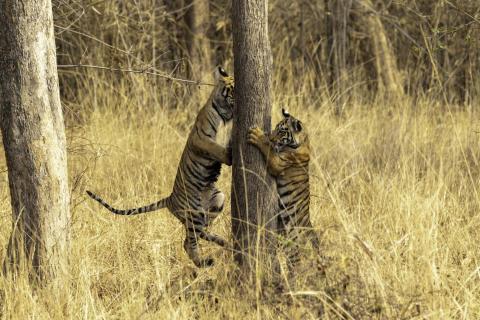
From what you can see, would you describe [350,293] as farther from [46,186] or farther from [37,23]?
[37,23]

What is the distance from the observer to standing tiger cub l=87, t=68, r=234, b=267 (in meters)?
5.30

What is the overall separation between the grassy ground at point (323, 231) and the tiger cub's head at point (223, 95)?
77 centimetres

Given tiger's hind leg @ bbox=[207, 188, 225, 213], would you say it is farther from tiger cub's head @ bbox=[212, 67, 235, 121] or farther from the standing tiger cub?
tiger cub's head @ bbox=[212, 67, 235, 121]

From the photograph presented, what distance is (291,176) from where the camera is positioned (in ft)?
15.6

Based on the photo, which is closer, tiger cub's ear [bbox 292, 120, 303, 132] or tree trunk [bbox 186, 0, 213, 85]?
tiger cub's ear [bbox 292, 120, 303, 132]

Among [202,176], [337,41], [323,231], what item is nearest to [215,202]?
[202,176]

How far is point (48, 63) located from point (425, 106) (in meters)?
5.03

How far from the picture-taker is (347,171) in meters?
6.87

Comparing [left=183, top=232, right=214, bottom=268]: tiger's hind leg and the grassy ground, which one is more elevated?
the grassy ground

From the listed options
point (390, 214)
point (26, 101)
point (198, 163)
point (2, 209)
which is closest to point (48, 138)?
point (26, 101)

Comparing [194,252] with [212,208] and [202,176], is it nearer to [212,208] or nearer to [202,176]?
[212,208]

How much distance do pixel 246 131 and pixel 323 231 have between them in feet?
2.66

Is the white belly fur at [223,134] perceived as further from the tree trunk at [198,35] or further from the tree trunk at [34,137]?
the tree trunk at [198,35]

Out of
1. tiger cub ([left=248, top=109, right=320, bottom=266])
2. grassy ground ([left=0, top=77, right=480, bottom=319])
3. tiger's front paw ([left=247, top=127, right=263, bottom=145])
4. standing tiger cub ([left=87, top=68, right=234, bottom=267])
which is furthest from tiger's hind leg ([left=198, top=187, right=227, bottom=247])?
tiger's front paw ([left=247, top=127, right=263, bottom=145])
